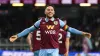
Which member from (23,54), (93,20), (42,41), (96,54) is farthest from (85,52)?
(42,41)

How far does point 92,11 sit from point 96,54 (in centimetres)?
443

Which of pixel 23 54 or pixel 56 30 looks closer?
pixel 56 30

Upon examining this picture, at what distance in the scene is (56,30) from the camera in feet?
27.2

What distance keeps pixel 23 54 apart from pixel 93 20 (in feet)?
17.1

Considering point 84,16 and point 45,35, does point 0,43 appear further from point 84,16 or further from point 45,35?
point 45,35

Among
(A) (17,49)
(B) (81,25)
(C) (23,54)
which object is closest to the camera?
(C) (23,54)

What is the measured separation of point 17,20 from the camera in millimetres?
20656

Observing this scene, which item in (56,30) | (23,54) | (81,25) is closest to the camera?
(56,30)

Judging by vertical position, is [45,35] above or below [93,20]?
above

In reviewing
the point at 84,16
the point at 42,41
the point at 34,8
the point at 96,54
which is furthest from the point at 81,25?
the point at 42,41

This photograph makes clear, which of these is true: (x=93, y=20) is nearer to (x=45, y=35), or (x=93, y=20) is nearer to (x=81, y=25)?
(x=81, y=25)

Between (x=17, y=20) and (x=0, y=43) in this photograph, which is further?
(x=17, y=20)

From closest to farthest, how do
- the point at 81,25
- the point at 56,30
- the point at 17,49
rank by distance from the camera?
the point at 56,30
the point at 17,49
the point at 81,25

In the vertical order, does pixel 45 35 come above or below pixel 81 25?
above
